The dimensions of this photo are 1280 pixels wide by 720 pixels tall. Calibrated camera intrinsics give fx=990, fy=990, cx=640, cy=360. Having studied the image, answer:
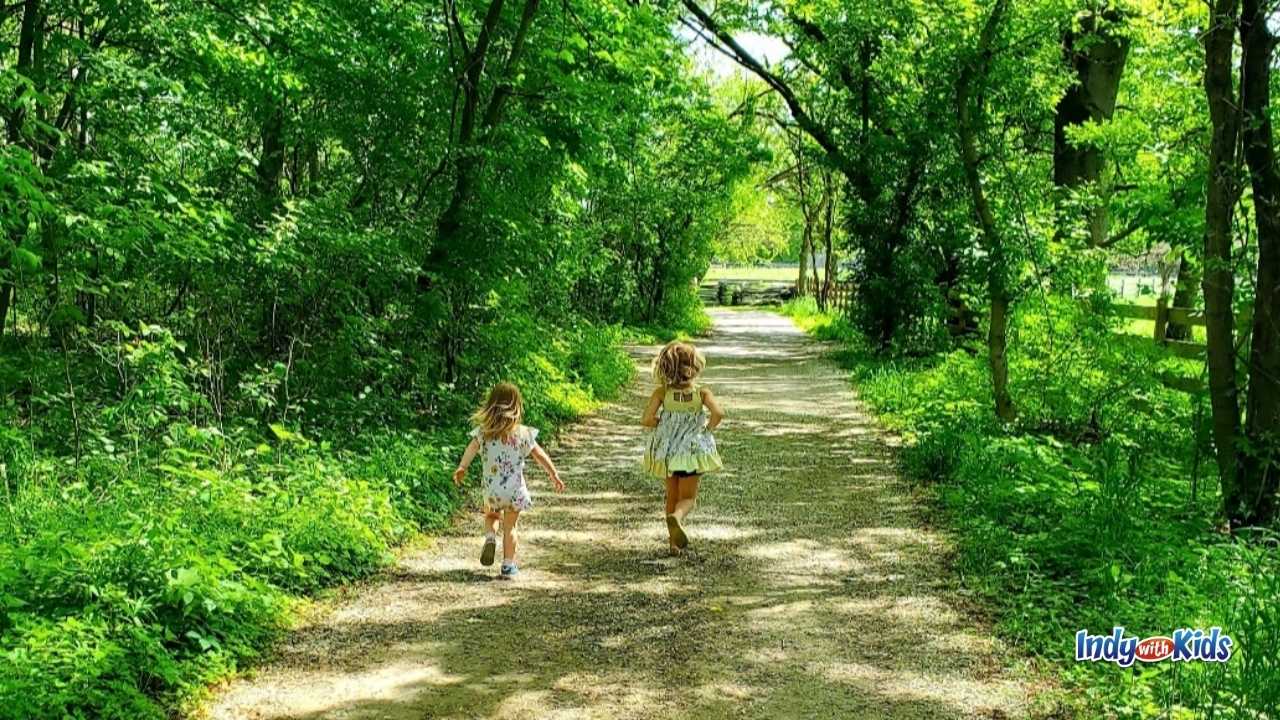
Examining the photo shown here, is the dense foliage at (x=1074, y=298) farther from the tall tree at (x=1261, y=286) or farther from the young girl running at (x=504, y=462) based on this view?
the young girl running at (x=504, y=462)

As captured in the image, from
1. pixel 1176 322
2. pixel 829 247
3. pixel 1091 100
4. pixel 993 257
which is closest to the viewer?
pixel 993 257

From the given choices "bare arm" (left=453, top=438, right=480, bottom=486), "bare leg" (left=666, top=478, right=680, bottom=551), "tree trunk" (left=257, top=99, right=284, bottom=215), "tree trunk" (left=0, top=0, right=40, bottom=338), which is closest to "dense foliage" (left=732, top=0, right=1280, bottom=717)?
"bare leg" (left=666, top=478, right=680, bottom=551)

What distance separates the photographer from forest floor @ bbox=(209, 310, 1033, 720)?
14.5 ft

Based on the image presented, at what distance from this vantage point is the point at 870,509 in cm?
818

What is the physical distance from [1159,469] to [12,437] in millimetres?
9266

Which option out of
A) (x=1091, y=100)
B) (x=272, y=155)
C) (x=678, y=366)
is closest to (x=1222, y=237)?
(x=678, y=366)

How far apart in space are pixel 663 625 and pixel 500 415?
5.96ft

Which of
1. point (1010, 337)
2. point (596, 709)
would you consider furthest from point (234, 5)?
point (1010, 337)

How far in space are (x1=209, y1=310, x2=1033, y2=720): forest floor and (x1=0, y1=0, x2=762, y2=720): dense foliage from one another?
46cm

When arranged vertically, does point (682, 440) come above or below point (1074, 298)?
below

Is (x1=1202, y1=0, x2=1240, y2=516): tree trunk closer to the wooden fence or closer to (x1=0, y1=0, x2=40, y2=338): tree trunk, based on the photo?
the wooden fence

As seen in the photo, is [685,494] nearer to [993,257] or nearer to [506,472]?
[506,472]

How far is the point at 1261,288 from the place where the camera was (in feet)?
21.7

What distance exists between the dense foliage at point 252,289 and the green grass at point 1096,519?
406cm
